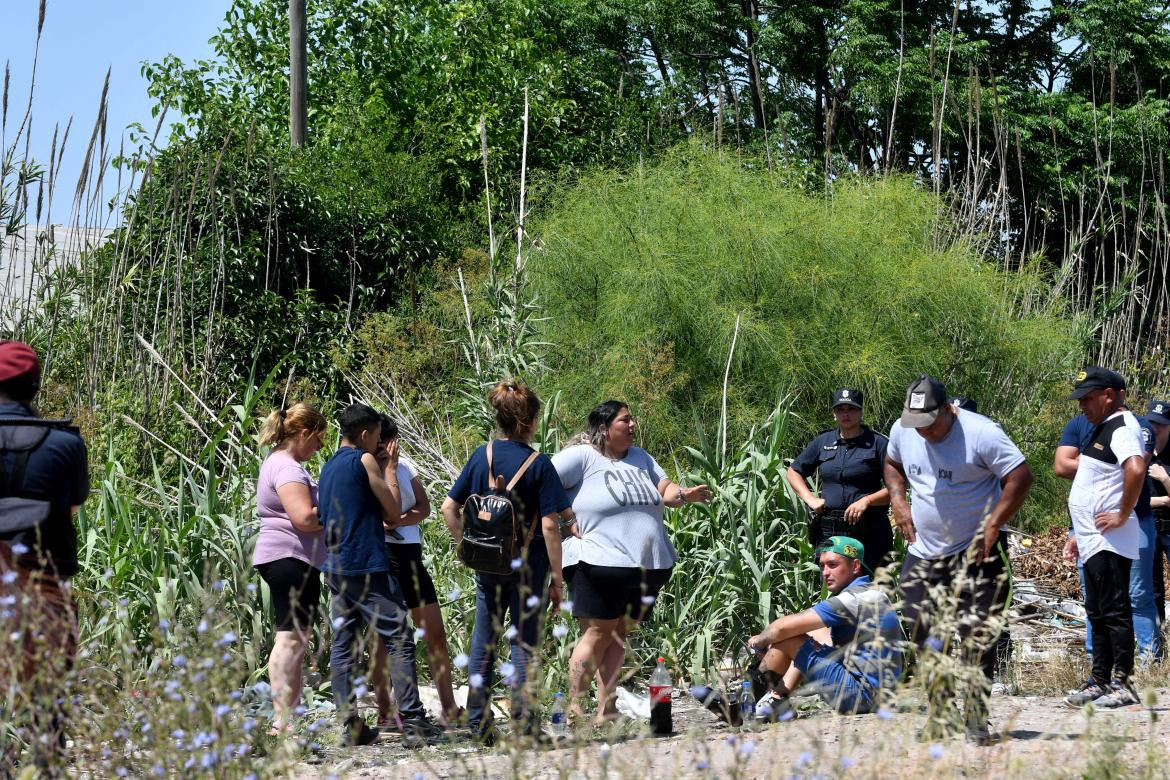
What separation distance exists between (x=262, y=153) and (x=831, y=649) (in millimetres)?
9359

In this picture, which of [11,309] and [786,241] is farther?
[786,241]

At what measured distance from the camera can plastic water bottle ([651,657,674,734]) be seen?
15.4 ft

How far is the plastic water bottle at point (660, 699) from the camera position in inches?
185

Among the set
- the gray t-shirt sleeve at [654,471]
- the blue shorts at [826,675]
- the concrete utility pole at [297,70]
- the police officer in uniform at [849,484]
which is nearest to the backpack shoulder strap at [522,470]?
the gray t-shirt sleeve at [654,471]

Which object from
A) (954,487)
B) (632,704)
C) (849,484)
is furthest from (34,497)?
(849,484)

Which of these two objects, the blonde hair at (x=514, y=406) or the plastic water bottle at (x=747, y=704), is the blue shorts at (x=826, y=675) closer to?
the plastic water bottle at (x=747, y=704)

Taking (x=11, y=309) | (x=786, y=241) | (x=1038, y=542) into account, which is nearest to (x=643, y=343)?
(x=786, y=241)

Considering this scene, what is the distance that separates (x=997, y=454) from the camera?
4469mm

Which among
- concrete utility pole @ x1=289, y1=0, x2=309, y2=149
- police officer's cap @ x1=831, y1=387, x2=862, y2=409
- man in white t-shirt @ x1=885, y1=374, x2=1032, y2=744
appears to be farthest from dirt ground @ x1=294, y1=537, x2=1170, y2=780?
concrete utility pole @ x1=289, y1=0, x2=309, y2=149

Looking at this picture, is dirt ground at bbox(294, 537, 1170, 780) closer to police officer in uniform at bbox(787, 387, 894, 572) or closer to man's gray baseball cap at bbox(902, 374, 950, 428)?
man's gray baseball cap at bbox(902, 374, 950, 428)

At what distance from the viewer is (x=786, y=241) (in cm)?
920

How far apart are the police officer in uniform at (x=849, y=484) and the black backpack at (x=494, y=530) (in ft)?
5.52

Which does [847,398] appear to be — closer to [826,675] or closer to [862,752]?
Result: [826,675]

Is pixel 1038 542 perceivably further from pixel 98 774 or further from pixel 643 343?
pixel 98 774
